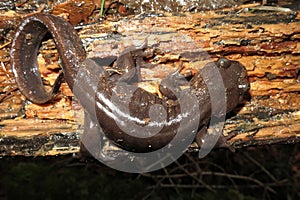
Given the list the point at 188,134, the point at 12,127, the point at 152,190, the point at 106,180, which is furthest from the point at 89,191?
the point at 188,134

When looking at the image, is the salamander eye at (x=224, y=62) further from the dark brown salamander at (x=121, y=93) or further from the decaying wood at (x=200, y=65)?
the decaying wood at (x=200, y=65)

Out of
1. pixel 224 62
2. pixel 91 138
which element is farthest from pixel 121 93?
pixel 224 62

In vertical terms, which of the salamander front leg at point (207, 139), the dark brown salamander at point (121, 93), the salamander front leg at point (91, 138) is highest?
the dark brown salamander at point (121, 93)

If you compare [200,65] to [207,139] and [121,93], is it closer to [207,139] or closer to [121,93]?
[207,139]

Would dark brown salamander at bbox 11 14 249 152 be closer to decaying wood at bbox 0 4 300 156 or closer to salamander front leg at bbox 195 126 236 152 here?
salamander front leg at bbox 195 126 236 152

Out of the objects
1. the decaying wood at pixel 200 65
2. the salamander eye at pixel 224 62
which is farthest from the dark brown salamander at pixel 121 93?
the decaying wood at pixel 200 65

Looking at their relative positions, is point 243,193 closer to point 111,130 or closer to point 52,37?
point 111,130
